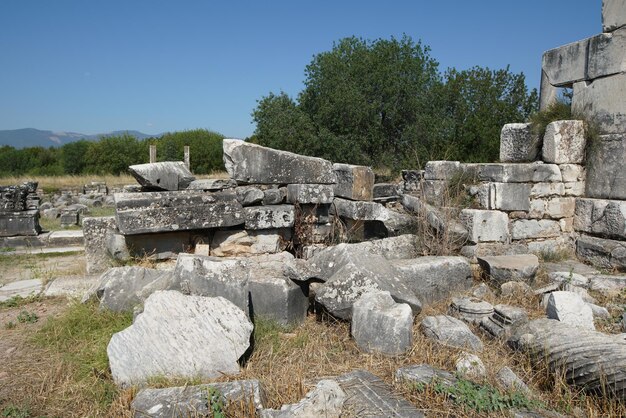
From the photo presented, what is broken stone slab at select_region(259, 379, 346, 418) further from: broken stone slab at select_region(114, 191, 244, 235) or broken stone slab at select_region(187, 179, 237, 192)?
broken stone slab at select_region(187, 179, 237, 192)

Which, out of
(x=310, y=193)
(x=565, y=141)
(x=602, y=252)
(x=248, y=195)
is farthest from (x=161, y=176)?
(x=602, y=252)

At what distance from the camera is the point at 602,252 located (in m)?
6.09

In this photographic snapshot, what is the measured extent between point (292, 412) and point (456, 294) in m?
2.84

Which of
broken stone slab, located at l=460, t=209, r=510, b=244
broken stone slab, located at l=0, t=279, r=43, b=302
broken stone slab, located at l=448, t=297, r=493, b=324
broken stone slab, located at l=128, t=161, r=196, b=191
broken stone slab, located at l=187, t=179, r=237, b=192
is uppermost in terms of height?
broken stone slab, located at l=128, t=161, r=196, b=191

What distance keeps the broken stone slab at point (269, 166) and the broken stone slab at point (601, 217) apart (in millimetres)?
3435

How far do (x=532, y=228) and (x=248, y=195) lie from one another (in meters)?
3.80

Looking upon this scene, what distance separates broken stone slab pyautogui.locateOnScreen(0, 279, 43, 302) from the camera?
5.59m

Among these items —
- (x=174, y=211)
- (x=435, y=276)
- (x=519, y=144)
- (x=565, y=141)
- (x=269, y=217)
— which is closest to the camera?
(x=435, y=276)

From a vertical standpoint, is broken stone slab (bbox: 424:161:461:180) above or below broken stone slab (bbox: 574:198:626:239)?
above

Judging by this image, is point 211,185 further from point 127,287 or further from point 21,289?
point 21,289

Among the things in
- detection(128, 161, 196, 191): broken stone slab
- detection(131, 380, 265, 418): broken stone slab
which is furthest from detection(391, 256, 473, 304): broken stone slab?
detection(128, 161, 196, 191): broken stone slab

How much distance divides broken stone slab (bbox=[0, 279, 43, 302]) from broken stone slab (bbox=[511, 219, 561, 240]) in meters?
6.01

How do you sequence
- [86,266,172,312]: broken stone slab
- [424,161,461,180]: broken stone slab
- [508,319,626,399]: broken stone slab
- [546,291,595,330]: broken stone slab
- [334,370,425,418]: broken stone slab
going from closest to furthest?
[334,370,425,418]: broken stone slab < [508,319,626,399]: broken stone slab < [546,291,595,330]: broken stone slab < [86,266,172,312]: broken stone slab < [424,161,461,180]: broken stone slab

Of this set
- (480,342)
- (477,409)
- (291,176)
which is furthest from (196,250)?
(477,409)
